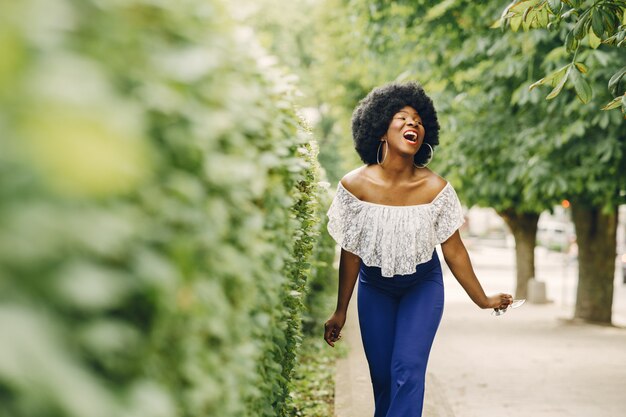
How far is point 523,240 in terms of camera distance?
18125mm

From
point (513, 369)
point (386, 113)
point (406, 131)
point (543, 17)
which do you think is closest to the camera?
point (543, 17)

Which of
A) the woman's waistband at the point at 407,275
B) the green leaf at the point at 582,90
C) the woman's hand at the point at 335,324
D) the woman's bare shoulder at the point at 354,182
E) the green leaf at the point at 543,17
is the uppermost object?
the green leaf at the point at 543,17

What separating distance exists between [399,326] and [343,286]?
1.61ft

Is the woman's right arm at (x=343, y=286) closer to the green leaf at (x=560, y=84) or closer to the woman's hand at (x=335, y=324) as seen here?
the woman's hand at (x=335, y=324)

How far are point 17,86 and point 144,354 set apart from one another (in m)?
0.60

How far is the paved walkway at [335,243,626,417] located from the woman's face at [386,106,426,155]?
2173 millimetres

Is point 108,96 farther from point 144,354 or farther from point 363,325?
point 363,325

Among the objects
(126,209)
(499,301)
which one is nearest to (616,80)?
(499,301)

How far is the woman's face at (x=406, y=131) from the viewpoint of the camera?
15.5 ft

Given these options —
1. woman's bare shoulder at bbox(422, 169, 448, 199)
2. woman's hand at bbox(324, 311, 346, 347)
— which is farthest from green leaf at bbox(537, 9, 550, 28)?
woman's hand at bbox(324, 311, 346, 347)

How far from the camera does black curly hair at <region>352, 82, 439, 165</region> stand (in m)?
4.95

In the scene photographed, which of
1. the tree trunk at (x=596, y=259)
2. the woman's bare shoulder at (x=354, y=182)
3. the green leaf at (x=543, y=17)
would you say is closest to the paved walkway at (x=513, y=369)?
the tree trunk at (x=596, y=259)

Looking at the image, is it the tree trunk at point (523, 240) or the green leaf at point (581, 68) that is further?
the tree trunk at point (523, 240)

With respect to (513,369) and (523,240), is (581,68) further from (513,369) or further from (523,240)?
(523,240)
